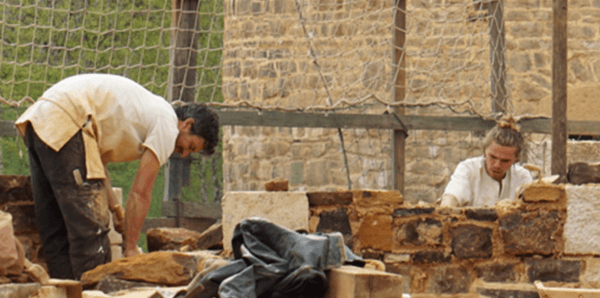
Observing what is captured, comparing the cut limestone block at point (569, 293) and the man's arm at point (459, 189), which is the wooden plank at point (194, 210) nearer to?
the man's arm at point (459, 189)

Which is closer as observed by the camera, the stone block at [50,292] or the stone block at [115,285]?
the stone block at [50,292]

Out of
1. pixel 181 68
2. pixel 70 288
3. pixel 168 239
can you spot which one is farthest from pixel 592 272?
pixel 181 68

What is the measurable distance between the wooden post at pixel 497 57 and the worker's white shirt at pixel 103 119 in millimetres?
3365

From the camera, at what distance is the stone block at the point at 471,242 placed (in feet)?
15.0

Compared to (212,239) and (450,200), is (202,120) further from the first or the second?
(450,200)

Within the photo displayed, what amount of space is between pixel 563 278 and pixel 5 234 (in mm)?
3034

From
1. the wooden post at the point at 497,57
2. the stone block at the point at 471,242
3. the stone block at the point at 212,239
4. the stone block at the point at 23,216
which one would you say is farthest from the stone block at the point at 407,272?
the wooden post at the point at 497,57

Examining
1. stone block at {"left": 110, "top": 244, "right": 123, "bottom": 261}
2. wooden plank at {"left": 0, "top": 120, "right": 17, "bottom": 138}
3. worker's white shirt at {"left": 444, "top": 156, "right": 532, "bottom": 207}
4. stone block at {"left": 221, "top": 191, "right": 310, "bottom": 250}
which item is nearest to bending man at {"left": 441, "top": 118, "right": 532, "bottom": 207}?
worker's white shirt at {"left": 444, "top": 156, "right": 532, "bottom": 207}

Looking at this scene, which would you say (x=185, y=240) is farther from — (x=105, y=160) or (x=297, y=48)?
(x=297, y=48)

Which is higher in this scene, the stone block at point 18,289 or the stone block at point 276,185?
the stone block at point 276,185

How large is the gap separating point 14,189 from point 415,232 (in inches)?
85.9

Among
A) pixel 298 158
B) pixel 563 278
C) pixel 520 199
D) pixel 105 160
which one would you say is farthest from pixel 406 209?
pixel 298 158

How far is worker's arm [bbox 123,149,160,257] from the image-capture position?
13.8 ft

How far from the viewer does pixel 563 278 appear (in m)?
4.57
